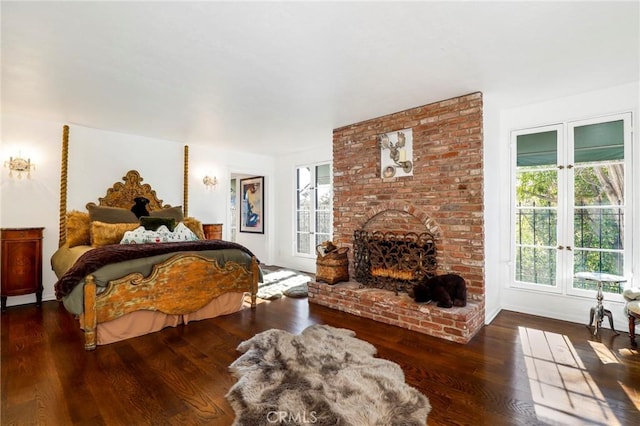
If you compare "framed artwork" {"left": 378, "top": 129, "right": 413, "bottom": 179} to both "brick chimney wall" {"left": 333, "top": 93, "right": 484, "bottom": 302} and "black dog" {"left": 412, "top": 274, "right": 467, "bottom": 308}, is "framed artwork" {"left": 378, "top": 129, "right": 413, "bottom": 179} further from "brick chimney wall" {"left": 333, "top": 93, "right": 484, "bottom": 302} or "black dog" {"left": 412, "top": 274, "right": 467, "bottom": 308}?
"black dog" {"left": 412, "top": 274, "right": 467, "bottom": 308}

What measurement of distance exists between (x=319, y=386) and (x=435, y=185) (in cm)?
245

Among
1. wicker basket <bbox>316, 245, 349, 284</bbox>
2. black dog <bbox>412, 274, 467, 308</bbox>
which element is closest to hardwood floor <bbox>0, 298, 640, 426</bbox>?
black dog <bbox>412, 274, 467, 308</bbox>

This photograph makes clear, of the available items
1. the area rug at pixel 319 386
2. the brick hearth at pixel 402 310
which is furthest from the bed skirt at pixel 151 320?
the brick hearth at pixel 402 310

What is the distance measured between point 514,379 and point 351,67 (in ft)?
9.09

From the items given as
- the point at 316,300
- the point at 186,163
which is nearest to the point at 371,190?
the point at 316,300

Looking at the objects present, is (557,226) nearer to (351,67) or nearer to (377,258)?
(377,258)

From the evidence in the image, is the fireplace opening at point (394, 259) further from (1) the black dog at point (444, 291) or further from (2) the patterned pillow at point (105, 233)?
(2) the patterned pillow at point (105, 233)

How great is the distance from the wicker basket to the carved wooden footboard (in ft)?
2.86

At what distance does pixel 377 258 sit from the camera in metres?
3.77

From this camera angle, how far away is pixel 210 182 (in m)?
5.74

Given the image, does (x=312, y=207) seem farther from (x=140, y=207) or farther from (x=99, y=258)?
(x=99, y=258)

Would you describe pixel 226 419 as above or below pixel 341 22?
below

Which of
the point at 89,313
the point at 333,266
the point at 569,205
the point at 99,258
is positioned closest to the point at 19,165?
the point at 99,258

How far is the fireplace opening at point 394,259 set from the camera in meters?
3.44
